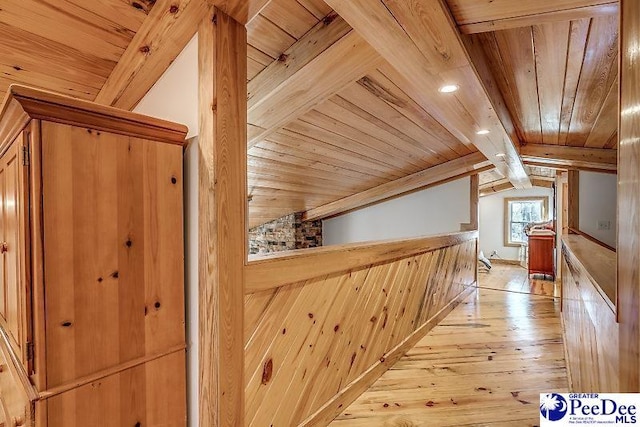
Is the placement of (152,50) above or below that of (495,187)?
above

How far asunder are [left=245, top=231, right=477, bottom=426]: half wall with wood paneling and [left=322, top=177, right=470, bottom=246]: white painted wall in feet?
8.86

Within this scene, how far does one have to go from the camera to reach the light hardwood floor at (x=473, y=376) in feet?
6.30

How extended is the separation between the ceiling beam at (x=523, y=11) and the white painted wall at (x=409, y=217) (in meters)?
4.18

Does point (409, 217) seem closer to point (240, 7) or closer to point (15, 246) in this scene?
point (240, 7)

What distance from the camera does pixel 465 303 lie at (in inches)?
171

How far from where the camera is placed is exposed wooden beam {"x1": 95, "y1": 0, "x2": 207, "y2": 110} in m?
1.19

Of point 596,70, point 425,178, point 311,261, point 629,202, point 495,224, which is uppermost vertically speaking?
point 596,70

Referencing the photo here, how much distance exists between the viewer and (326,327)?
5.88 ft

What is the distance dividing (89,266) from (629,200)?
4.77 ft

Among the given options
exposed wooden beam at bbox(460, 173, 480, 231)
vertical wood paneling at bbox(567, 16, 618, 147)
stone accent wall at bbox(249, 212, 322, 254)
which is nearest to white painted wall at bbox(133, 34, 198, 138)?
vertical wood paneling at bbox(567, 16, 618, 147)

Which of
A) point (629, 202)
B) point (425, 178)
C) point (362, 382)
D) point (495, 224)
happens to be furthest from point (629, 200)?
point (495, 224)

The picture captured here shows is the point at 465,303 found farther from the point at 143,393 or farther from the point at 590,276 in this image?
the point at 143,393

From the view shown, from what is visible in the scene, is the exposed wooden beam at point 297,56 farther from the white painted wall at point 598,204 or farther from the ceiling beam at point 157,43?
the white painted wall at point 598,204
